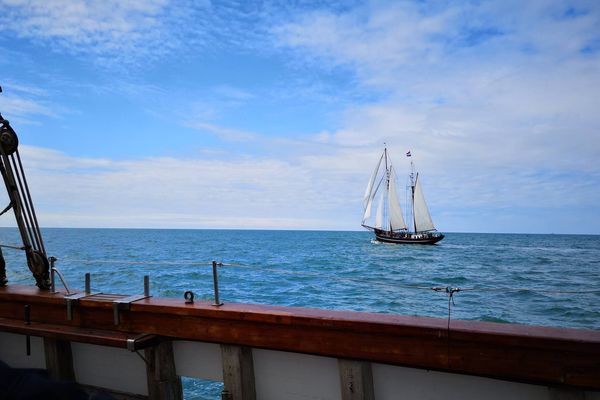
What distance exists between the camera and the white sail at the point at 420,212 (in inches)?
2908

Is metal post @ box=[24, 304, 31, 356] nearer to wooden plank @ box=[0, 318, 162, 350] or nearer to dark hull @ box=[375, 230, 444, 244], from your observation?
wooden plank @ box=[0, 318, 162, 350]

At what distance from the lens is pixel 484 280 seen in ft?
92.7

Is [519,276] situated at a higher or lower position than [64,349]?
lower

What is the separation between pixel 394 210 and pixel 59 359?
242ft

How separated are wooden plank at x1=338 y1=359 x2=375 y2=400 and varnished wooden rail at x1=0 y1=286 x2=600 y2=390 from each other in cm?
9

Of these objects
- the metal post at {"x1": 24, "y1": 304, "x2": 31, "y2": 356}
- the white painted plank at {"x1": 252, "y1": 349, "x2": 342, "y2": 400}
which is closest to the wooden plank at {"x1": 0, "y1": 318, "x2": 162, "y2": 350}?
the metal post at {"x1": 24, "y1": 304, "x2": 31, "y2": 356}

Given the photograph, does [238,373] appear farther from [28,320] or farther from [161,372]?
[28,320]

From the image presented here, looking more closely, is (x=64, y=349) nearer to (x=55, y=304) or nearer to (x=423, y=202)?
(x=55, y=304)

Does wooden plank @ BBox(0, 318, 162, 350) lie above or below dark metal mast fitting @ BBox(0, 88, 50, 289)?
below

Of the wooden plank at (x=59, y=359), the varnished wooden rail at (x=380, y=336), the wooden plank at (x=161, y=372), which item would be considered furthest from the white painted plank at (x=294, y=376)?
the wooden plank at (x=59, y=359)

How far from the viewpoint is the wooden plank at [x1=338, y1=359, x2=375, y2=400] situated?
9.50 feet

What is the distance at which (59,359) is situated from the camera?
4.03 m

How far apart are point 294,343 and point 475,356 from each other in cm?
125

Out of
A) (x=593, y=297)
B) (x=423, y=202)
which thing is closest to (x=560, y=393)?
(x=593, y=297)
